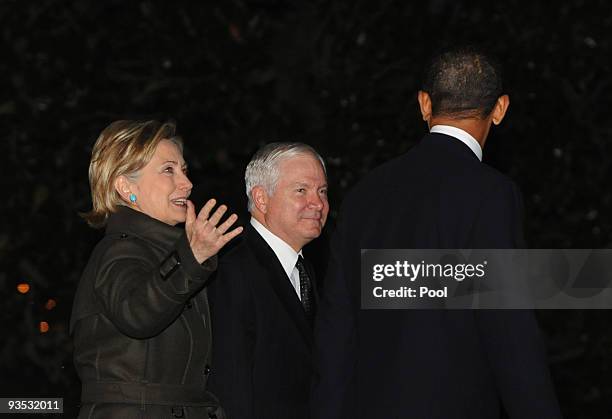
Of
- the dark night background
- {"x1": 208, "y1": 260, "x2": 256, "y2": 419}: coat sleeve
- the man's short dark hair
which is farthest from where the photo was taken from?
the dark night background

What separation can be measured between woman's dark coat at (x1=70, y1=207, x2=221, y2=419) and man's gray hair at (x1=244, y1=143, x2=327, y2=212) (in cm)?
73

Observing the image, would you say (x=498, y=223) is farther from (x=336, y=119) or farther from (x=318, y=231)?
(x=336, y=119)

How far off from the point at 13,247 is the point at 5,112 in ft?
3.12

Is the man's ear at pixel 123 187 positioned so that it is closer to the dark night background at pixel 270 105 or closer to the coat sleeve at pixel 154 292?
the coat sleeve at pixel 154 292

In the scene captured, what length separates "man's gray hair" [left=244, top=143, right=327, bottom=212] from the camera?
5.11 m

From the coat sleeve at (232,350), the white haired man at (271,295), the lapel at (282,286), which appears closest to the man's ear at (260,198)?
the white haired man at (271,295)

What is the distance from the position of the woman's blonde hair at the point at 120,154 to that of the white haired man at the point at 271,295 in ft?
1.97

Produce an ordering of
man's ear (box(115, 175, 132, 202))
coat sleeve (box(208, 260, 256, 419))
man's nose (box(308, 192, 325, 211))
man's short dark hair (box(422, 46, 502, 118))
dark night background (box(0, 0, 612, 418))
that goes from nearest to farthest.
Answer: man's short dark hair (box(422, 46, 502, 118)), man's ear (box(115, 175, 132, 202)), coat sleeve (box(208, 260, 256, 419)), man's nose (box(308, 192, 325, 211)), dark night background (box(0, 0, 612, 418))

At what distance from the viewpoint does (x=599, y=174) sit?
8617 millimetres

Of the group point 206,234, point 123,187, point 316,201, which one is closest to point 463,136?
point 316,201

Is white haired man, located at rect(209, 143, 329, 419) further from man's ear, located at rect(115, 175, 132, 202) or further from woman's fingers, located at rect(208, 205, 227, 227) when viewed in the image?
woman's fingers, located at rect(208, 205, 227, 227)

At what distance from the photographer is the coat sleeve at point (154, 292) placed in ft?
13.6

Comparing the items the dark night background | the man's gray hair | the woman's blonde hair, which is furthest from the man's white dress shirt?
the dark night background

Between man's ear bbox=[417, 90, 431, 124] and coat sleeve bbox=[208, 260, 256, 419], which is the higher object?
man's ear bbox=[417, 90, 431, 124]
